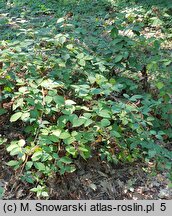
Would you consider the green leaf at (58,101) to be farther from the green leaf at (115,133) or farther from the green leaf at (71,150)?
Result: the green leaf at (115,133)

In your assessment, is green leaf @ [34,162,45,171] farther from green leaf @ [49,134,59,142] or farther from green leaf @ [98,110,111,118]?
green leaf @ [98,110,111,118]

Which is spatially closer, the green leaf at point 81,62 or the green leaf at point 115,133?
the green leaf at point 115,133

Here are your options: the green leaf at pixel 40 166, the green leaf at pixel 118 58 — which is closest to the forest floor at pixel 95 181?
the green leaf at pixel 40 166

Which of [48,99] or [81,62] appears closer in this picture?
[48,99]

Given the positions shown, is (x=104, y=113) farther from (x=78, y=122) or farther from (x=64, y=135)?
(x=64, y=135)

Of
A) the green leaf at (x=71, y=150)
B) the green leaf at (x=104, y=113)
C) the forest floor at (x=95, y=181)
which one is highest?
the green leaf at (x=104, y=113)

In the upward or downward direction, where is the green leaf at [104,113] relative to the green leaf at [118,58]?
downward

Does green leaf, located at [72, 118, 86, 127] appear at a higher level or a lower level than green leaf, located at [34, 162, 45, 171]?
higher

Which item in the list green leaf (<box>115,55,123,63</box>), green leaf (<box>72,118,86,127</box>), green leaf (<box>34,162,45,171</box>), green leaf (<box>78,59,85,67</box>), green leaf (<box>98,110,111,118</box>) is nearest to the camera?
green leaf (<box>34,162,45,171</box>)

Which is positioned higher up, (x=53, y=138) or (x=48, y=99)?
(x=48, y=99)

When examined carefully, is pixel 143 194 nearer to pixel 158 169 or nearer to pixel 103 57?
pixel 158 169

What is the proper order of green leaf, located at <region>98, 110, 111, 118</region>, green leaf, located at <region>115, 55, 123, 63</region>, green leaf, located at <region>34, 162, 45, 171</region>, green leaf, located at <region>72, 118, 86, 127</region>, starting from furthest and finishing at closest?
green leaf, located at <region>115, 55, 123, 63</region>
green leaf, located at <region>98, 110, 111, 118</region>
green leaf, located at <region>72, 118, 86, 127</region>
green leaf, located at <region>34, 162, 45, 171</region>

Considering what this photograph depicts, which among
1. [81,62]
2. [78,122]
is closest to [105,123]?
[78,122]

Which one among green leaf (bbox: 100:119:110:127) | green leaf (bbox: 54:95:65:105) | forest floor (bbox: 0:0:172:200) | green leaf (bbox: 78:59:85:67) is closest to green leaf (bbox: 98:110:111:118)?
green leaf (bbox: 100:119:110:127)
